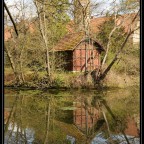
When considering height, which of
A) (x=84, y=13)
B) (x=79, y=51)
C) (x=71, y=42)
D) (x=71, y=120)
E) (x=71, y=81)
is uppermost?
(x=84, y=13)

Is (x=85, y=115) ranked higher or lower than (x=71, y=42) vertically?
lower

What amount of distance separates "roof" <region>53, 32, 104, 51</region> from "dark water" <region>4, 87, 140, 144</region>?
28.3ft

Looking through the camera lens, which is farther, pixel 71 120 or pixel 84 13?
Answer: pixel 84 13

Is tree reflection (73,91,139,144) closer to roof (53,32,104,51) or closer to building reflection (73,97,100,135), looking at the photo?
building reflection (73,97,100,135)

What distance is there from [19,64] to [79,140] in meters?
12.4

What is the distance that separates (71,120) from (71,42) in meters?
14.6

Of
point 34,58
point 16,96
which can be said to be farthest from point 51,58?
point 16,96

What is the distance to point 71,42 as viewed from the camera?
2328cm

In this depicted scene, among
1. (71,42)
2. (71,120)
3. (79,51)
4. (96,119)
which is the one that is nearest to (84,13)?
(71,42)

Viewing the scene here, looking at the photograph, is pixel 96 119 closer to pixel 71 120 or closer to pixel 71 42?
pixel 71 120

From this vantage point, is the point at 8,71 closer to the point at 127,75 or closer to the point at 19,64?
the point at 19,64

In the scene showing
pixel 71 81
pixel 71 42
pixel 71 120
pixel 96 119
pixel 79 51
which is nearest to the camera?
pixel 71 120

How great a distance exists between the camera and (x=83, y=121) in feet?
29.9

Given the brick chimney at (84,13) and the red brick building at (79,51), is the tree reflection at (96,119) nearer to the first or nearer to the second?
the brick chimney at (84,13)
